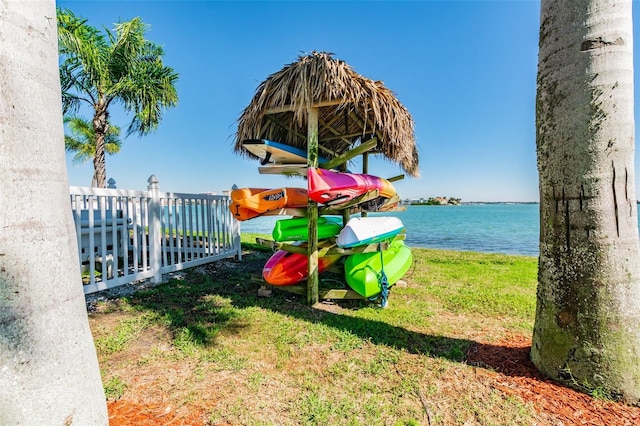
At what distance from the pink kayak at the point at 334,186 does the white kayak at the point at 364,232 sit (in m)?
0.40

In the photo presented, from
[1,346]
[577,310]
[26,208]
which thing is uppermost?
[26,208]

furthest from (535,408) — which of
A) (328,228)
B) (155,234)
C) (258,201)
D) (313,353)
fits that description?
(155,234)

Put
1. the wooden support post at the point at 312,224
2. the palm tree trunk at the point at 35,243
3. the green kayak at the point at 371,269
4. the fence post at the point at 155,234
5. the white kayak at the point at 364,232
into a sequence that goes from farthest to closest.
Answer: the fence post at the point at 155,234, the wooden support post at the point at 312,224, the white kayak at the point at 364,232, the green kayak at the point at 371,269, the palm tree trunk at the point at 35,243

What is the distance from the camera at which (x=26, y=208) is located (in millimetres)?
1154

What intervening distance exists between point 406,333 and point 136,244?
165 inches

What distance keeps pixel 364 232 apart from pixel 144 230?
11.6 feet

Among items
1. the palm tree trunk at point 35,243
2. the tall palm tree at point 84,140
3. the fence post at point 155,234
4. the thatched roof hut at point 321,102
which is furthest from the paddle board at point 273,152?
the tall palm tree at point 84,140

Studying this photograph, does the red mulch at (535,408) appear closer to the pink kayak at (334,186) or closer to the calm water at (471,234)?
the pink kayak at (334,186)

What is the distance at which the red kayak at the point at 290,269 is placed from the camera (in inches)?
165

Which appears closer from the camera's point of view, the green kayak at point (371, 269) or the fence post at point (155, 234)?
the green kayak at point (371, 269)

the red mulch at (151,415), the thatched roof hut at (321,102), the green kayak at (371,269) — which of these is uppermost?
the thatched roof hut at (321,102)

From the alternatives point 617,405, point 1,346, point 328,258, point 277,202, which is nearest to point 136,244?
point 277,202

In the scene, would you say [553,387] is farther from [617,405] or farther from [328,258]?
[328,258]

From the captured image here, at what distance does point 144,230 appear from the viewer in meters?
4.75
